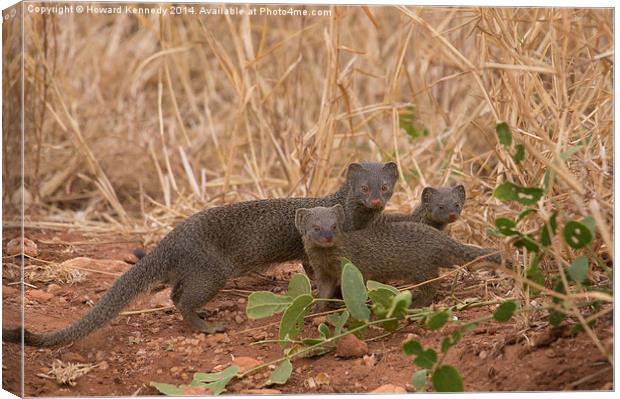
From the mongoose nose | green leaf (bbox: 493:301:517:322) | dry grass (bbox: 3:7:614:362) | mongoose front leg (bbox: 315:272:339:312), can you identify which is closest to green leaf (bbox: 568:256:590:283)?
dry grass (bbox: 3:7:614:362)

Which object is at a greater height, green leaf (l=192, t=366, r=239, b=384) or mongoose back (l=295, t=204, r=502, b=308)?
mongoose back (l=295, t=204, r=502, b=308)

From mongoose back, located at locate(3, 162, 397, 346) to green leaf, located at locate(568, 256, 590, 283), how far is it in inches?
40.4

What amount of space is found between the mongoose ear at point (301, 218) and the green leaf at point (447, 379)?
1095 mm

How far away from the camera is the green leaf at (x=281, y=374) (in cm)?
306

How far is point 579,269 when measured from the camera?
2.89 meters

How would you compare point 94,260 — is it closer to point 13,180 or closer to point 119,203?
point 119,203

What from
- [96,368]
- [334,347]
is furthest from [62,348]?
[334,347]

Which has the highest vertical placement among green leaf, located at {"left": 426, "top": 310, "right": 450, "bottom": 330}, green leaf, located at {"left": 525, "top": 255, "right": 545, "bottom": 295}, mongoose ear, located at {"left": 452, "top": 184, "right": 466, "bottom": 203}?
mongoose ear, located at {"left": 452, "top": 184, "right": 466, "bottom": 203}

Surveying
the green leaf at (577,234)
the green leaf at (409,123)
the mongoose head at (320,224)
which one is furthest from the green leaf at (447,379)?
the green leaf at (409,123)

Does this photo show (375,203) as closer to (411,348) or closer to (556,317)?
(556,317)

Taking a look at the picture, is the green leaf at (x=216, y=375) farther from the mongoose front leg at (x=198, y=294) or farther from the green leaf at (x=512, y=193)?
the green leaf at (x=512, y=193)

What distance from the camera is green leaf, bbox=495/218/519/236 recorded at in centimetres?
291

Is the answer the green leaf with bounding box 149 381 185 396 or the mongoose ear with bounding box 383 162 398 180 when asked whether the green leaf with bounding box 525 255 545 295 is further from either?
the green leaf with bounding box 149 381 185 396

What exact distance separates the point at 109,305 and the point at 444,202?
135 cm
